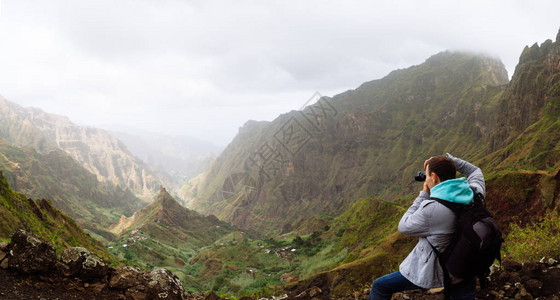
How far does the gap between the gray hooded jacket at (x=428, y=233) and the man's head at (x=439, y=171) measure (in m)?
0.22

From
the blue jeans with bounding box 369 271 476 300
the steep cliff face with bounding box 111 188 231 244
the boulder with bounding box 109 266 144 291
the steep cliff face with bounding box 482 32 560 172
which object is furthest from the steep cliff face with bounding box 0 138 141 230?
the steep cliff face with bounding box 482 32 560 172

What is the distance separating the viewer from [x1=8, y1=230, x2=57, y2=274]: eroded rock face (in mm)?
4559

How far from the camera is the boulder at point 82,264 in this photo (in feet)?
16.6

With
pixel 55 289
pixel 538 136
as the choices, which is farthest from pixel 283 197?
pixel 55 289

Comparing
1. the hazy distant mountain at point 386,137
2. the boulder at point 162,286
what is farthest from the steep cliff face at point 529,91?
the boulder at point 162,286

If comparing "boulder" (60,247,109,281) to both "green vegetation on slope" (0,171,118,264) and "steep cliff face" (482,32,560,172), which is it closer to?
"green vegetation on slope" (0,171,118,264)

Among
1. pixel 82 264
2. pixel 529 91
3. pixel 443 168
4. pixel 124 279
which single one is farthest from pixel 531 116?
pixel 82 264

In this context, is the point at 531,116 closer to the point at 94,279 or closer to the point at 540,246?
the point at 540,246

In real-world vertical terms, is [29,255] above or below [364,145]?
above

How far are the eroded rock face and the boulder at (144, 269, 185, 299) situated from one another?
1703mm

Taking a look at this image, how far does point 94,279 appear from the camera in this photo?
17.1ft

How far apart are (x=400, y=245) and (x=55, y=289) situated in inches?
534

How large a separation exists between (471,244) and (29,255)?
6415 mm

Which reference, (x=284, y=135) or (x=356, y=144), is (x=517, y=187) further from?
(x=284, y=135)
